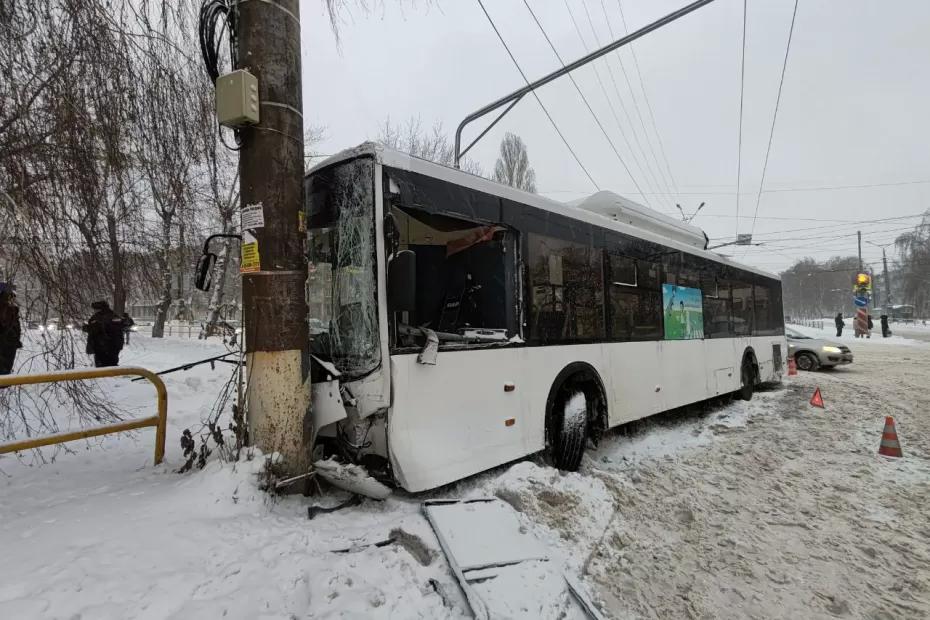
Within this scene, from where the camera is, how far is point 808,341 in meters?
17.3

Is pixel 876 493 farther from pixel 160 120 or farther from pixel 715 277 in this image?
pixel 160 120

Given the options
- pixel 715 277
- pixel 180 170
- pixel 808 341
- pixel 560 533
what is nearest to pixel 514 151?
pixel 808 341

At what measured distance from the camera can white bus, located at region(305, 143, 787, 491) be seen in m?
3.53

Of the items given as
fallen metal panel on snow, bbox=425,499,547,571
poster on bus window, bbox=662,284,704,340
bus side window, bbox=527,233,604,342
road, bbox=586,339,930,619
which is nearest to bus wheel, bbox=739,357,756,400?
poster on bus window, bbox=662,284,704,340

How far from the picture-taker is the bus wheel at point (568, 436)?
4992 mm

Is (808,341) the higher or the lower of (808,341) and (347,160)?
the lower

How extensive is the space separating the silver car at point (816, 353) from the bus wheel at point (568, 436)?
1561 centimetres

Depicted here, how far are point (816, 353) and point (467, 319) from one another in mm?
17116

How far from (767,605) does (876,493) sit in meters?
2.85

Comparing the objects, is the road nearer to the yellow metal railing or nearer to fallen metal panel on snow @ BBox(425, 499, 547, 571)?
fallen metal panel on snow @ BBox(425, 499, 547, 571)

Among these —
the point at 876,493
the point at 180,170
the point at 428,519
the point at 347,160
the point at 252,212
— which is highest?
the point at 180,170

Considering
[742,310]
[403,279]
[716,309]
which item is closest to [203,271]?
[403,279]

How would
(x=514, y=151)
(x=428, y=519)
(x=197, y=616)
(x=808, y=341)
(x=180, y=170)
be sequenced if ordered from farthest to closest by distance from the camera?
(x=514, y=151), (x=808, y=341), (x=180, y=170), (x=428, y=519), (x=197, y=616)

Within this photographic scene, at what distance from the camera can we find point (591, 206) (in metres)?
7.18
